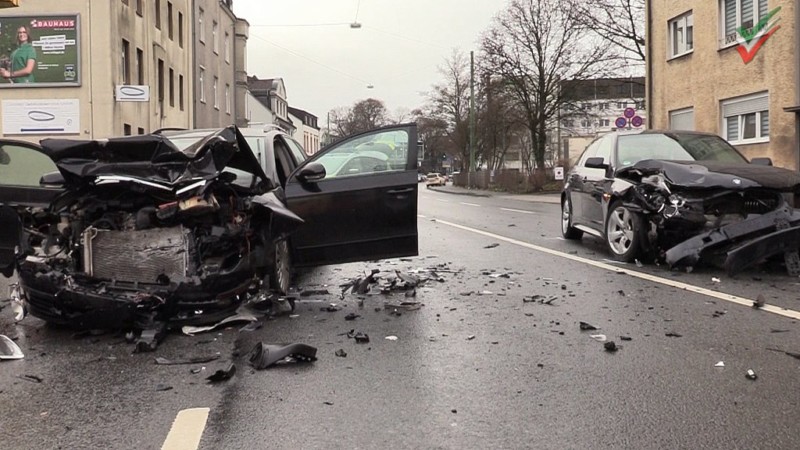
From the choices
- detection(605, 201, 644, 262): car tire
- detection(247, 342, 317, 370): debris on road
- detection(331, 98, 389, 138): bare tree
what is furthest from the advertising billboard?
detection(331, 98, 389, 138): bare tree

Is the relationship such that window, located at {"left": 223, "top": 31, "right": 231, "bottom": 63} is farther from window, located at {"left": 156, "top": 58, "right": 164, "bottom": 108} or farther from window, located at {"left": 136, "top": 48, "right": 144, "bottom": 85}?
window, located at {"left": 136, "top": 48, "right": 144, "bottom": 85}

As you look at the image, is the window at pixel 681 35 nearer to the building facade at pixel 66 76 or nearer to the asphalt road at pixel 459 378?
the building facade at pixel 66 76

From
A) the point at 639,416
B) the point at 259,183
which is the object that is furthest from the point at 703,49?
the point at 639,416

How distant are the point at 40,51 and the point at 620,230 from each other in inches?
899

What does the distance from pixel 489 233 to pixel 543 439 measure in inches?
391

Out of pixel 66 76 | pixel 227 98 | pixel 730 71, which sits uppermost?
pixel 227 98

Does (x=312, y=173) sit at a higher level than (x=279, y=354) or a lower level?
higher

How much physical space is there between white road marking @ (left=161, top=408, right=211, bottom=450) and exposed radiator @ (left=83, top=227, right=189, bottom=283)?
1.83m

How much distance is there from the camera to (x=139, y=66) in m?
28.2

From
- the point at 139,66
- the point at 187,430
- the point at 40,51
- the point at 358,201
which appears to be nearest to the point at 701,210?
the point at 358,201

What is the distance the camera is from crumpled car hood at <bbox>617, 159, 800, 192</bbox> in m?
7.11

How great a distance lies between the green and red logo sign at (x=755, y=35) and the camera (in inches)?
739

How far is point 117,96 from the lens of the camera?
24.6 m

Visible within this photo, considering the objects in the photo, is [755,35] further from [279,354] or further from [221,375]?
[221,375]
